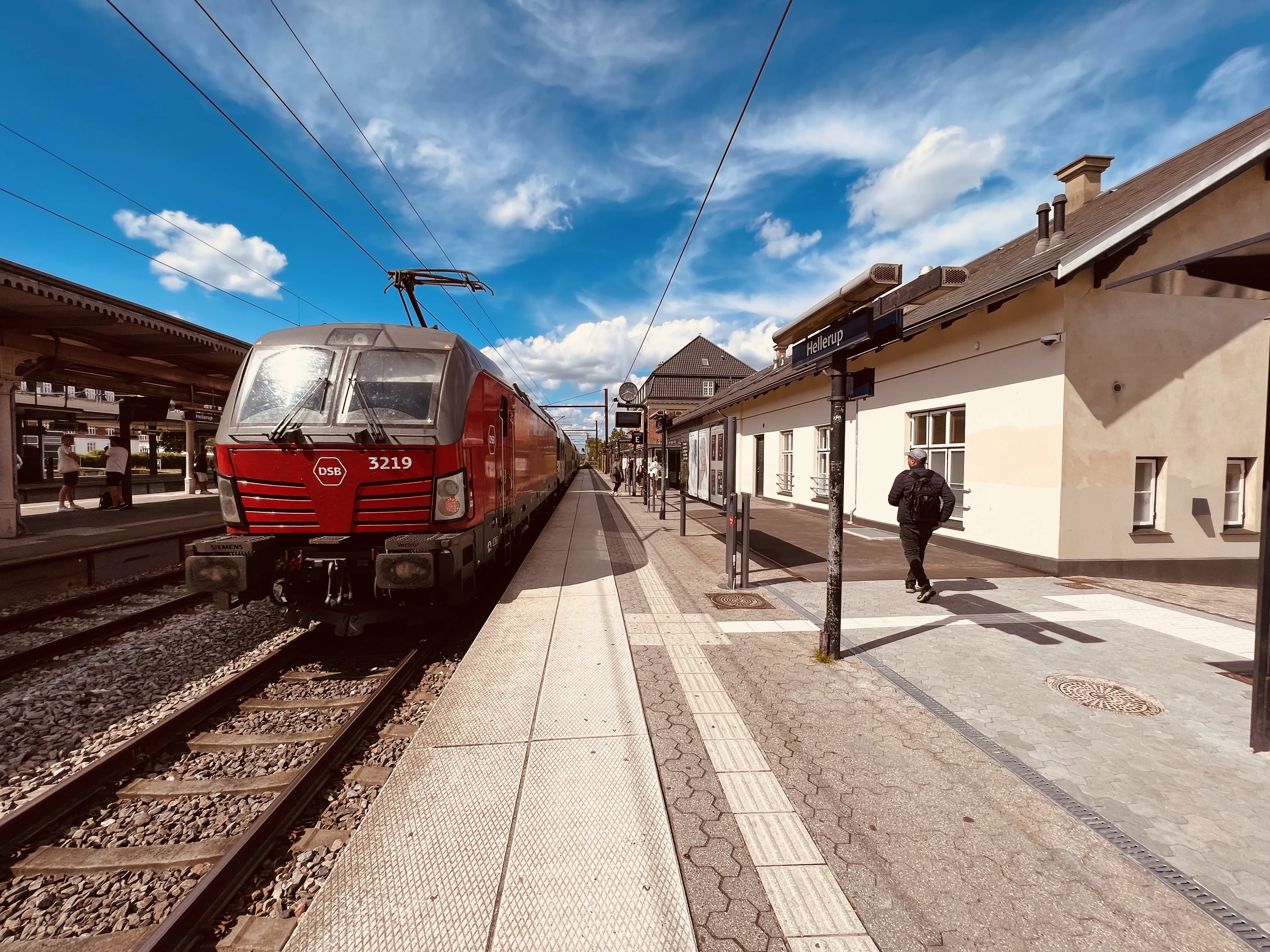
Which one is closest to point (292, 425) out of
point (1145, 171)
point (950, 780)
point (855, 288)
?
point (855, 288)

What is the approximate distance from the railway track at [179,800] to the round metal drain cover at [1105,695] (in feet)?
15.2

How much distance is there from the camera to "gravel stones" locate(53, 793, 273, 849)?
267cm

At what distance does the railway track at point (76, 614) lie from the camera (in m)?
4.69

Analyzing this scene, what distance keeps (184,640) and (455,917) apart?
201 inches

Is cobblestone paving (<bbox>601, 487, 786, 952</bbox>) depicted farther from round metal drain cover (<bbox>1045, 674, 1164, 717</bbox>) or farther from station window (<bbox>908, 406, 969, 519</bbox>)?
station window (<bbox>908, 406, 969, 519</bbox>)

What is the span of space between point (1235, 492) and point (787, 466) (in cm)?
1035

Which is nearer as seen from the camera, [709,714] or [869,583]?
[709,714]

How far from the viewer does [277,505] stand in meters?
4.54

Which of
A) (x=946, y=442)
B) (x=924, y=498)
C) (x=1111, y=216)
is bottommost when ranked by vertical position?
(x=924, y=498)

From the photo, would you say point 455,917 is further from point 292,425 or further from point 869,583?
point 869,583

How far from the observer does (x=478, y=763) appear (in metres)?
2.89

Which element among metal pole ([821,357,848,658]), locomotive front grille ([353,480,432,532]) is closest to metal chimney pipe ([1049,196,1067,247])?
metal pole ([821,357,848,658])

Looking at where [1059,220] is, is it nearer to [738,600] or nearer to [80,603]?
[738,600]

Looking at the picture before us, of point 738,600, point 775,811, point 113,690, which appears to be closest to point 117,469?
point 113,690
